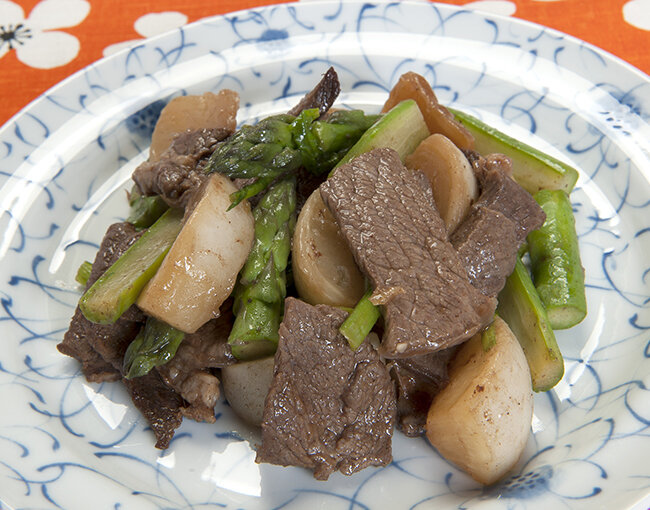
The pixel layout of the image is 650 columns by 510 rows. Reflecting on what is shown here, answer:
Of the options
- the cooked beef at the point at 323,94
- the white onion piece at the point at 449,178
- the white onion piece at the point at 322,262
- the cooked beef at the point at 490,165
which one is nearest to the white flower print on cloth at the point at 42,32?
the cooked beef at the point at 323,94

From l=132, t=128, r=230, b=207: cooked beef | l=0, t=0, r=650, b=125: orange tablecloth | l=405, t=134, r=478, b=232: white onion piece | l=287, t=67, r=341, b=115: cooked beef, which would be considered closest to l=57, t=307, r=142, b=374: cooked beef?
l=132, t=128, r=230, b=207: cooked beef

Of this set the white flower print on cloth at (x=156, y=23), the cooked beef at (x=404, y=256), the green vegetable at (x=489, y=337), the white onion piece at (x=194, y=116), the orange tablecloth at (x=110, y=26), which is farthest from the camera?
the white flower print on cloth at (x=156, y=23)

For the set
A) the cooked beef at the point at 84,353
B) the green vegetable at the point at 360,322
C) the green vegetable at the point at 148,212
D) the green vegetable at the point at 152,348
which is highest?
the green vegetable at the point at 360,322

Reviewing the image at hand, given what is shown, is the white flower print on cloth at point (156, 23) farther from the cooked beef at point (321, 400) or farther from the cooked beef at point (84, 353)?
the cooked beef at point (321, 400)

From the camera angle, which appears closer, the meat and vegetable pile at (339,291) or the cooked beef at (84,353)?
the meat and vegetable pile at (339,291)

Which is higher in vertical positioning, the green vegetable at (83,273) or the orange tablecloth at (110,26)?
the orange tablecloth at (110,26)

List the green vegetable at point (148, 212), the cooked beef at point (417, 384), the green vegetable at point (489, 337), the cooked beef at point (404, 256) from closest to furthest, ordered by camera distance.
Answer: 1. the cooked beef at point (404, 256)
2. the green vegetable at point (489, 337)
3. the cooked beef at point (417, 384)
4. the green vegetable at point (148, 212)

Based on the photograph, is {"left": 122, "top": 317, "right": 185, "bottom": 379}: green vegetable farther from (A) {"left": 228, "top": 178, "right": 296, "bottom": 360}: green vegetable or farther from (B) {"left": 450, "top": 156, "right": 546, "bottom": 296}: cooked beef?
(B) {"left": 450, "top": 156, "right": 546, "bottom": 296}: cooked beef

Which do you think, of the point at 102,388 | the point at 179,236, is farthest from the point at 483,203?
the point at 102,388
